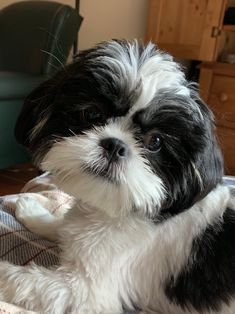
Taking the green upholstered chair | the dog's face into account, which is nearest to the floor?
the green upholstered chair

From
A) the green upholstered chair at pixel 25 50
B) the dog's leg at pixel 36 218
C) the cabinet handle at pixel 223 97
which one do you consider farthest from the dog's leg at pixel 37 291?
the cabinet handle at pixel 223 97

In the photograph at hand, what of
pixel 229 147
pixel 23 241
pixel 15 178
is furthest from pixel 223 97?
pixel 23 241

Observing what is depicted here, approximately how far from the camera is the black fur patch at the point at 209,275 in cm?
98

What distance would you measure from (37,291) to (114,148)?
0.35m

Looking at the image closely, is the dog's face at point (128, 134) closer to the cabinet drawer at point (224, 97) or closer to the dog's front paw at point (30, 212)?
the dog's front paw at point (30, 212)

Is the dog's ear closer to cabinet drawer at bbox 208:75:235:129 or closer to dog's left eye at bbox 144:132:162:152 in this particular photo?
dog's left eye at bbox 144:132:162:152

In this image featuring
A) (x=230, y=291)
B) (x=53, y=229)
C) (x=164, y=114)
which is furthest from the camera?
(x=53, y=229)

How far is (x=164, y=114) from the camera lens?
87 cm

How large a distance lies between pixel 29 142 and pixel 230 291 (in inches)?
22.3

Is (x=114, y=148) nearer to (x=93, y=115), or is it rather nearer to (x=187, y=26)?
(x=93, y=115)

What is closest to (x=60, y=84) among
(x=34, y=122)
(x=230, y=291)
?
(x=34, y=122)

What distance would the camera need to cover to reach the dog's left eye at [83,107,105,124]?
0.91m

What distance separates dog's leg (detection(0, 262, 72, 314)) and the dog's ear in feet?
0.98

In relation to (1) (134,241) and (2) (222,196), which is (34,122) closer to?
(1) (134,241)
